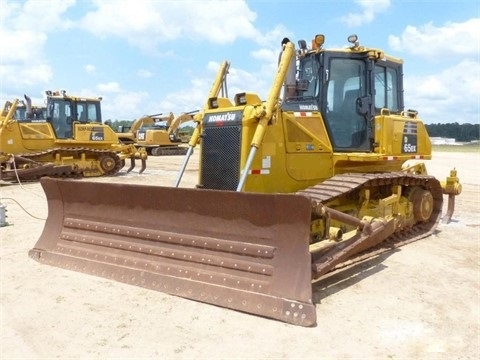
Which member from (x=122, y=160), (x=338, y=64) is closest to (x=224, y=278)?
Answer: (x=338, y=64)

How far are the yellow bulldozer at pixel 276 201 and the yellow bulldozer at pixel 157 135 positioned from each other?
21102 mm

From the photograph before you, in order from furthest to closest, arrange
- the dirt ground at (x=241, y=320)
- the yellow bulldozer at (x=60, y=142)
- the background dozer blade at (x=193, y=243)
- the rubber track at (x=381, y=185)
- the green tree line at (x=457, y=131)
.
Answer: the green tree line at (x=457, y=131), the yellow bulldozer at (x=60, y=142), the rubber track at (x=381, y=185), the background dozer blade at (x=193, y=243), the dirt ground at (x=241, y=320)

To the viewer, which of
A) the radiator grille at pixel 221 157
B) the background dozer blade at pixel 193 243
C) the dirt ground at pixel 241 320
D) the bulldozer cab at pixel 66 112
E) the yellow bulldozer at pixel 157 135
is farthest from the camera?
the yellow bulldozer at pixel 157 135

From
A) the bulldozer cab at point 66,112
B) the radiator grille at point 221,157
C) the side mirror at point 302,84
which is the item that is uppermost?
the bulldozer cab at point 66,112

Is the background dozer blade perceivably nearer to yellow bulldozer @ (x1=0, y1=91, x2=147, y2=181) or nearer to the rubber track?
the rubber track

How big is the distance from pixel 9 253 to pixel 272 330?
13.3 feet

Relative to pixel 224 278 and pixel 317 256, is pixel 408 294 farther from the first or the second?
pixel 224 278

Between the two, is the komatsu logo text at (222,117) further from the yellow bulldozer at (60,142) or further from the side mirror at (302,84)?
the yellow bulldozer at (60,142)

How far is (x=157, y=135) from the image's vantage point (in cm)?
2780

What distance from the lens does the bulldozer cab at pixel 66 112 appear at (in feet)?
52.1

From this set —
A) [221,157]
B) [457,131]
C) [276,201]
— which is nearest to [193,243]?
[276,201]

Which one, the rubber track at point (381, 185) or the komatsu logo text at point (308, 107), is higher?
the komatsu logo text at point (308, 107)

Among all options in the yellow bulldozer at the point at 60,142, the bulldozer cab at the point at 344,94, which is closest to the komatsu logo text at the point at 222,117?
the bulldozer cab at the point at 344,94

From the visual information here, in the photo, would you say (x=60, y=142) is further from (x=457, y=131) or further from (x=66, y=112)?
(x=457, y=131)
